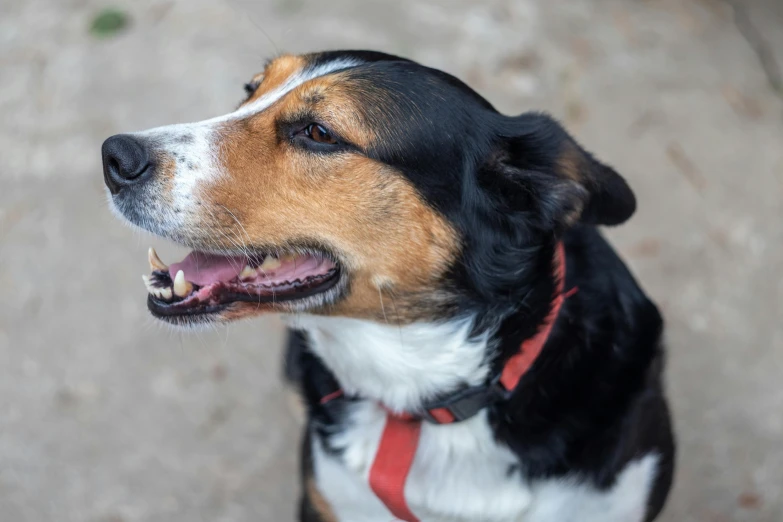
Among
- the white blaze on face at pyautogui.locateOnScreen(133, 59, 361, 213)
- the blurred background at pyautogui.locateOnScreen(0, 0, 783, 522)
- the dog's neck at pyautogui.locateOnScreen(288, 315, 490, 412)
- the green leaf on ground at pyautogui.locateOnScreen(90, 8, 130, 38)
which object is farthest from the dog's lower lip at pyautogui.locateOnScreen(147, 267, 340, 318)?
the green leaf on ground at pyautogui.locateOnScreen(90, 8, 130, 38)

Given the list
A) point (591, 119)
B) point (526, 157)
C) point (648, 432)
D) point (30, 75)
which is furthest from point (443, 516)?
point (30, 75)

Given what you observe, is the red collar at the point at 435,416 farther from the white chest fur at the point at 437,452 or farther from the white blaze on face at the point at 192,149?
the white blaze on face at the point at 192,149

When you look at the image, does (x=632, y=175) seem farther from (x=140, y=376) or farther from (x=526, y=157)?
(x=140, y=376)

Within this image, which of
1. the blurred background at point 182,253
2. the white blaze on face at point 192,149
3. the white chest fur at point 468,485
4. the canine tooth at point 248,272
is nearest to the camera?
the white blaze on face at point 192,149

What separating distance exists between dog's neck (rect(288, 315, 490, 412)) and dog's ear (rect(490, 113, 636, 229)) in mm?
429

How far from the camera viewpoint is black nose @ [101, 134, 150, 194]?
217 cm

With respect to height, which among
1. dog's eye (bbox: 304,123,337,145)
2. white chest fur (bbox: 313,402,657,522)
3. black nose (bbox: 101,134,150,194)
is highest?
dog's eye (bbox: 304,123,337,145)

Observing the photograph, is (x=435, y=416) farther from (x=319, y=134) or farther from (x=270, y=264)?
(x=319, y=134)

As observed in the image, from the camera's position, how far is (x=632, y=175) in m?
4.19

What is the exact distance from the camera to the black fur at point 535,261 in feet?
7.14

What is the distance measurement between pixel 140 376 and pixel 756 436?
2802 millimetres

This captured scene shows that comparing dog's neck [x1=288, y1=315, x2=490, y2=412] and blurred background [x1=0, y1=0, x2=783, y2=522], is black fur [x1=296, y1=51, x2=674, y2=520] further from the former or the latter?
blurred background [x1=0, y1=0, x2=783, y2=522]

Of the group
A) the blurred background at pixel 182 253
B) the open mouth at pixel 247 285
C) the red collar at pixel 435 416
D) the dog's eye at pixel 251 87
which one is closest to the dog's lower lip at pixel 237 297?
the open mouth at pixel 247 285

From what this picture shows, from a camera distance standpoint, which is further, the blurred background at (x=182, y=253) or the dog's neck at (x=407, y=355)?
the blurred background at (x=182, y=253)
